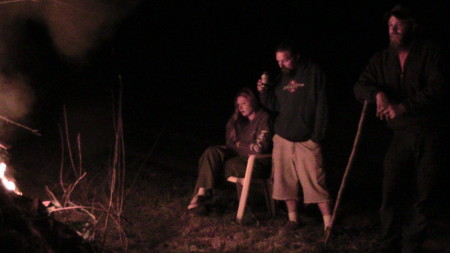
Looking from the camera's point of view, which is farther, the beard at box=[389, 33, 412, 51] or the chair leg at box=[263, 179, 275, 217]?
the chair leg at box=[263, 179, 275, 217]

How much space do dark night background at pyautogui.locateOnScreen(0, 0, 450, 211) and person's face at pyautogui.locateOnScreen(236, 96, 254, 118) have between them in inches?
152

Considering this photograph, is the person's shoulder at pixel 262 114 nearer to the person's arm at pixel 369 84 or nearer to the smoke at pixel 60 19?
the person's arm at pixel 369 84

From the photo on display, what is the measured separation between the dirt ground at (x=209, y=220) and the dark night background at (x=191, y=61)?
1996 mm

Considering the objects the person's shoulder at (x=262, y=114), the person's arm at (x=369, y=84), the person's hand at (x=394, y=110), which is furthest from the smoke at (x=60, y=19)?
the person's hand at (x=394, y=110)

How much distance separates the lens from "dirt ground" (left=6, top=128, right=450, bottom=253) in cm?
546

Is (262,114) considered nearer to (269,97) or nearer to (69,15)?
(269,97)

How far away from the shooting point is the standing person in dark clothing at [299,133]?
18.5 ft

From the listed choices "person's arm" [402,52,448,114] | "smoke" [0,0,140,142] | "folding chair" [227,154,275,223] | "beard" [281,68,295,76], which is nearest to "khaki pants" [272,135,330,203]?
"folding chair" [227,154,275,223]

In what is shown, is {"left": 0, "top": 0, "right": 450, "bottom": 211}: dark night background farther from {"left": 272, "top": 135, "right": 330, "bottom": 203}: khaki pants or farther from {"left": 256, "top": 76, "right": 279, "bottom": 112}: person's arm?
{"left": 272, "top": 135, "right": 330, "bottom": 203}: khaki pants

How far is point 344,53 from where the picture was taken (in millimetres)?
18641

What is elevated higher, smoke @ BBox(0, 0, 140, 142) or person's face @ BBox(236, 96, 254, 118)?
smoke @ BBox(0, 0, 140, 142)

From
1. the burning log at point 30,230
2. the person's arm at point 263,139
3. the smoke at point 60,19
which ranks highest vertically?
the smoke at point 60,19

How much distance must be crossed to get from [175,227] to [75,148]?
15.0 feet

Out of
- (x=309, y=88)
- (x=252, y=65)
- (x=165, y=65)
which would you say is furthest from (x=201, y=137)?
(x=165, y=65)
